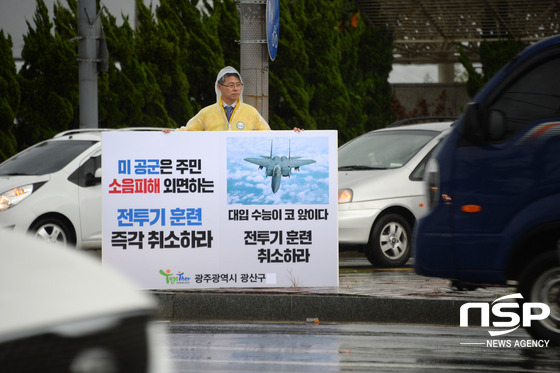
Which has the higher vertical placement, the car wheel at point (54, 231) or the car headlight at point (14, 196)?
the car headlight at point (14, 196)

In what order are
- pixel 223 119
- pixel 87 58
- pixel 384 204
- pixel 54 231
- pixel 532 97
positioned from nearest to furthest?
pixel 532 97
pixel 223 119
pixel 384 204
pixel 54 231
pixel 87 58

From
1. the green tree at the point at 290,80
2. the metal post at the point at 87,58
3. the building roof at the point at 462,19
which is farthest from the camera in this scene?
the building roof at the point at 462,19

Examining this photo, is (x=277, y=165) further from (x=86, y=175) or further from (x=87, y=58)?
(x=87, y=58)

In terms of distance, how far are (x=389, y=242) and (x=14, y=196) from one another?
4359mm

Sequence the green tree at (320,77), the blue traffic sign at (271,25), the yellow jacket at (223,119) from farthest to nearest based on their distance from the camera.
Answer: the green tree at (320,77)
the blue traffic sign at (271,25)
the yellow jacket at (223,119)

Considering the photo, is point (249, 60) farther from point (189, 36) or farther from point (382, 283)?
point (189, 36)

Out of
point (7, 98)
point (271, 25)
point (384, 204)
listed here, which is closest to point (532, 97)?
point (271, 25)

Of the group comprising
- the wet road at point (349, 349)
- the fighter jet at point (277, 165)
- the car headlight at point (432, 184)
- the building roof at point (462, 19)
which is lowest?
the wet road at point (349, 349)

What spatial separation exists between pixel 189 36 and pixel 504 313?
1356cm

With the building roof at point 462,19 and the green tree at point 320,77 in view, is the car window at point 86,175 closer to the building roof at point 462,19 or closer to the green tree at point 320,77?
the green tree at point 320,77

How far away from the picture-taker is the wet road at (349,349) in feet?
20.0

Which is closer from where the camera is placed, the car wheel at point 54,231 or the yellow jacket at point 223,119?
the yellow jacket at point 223,119

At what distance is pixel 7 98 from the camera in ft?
58.6

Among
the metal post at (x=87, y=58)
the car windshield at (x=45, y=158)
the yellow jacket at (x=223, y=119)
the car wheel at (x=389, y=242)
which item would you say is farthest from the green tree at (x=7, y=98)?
the yellow jacket at (x=223, y=119)
